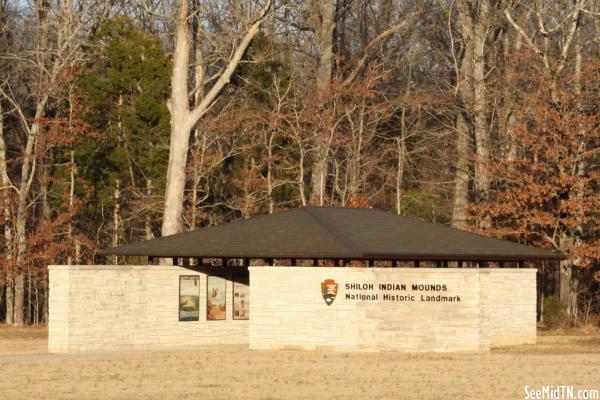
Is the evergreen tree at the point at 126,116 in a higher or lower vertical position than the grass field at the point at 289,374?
higher

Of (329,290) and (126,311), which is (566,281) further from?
(126,311)

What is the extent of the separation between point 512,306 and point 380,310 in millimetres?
4983

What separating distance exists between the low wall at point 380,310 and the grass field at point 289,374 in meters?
0.65

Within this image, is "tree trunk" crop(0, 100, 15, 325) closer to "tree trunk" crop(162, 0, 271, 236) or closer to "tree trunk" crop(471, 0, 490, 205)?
"tree trunk" crop(162, 0, 271, 236)

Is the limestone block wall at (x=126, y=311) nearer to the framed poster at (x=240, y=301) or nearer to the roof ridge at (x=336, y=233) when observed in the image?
the framed poster at (x=240, y=301)

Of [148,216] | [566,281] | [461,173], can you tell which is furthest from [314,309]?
[461,173]

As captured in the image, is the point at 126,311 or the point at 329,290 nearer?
the point at 329,290

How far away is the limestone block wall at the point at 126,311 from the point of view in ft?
98.9

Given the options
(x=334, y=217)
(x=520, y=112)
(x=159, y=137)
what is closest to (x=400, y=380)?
(x=334, y=217)

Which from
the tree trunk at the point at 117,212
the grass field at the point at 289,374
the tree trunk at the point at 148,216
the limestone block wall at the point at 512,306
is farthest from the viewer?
the tree trunk at the point at 148,216

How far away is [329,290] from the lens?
2911cm

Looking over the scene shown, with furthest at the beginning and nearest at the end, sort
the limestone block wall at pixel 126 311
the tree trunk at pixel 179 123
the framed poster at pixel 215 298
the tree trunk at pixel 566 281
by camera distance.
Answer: the tree trunk at pixel 179 123 < the tree trunk at pixel 566 281 < the framed poster at pixel 215 298 < the limestone block wall at pixel 126 311

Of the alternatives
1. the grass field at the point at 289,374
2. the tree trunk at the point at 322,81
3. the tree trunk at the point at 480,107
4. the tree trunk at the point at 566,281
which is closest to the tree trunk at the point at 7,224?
the tree trunk at the point at 322,81

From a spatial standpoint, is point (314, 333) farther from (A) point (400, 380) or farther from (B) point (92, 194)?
(B) point (92, 194)
